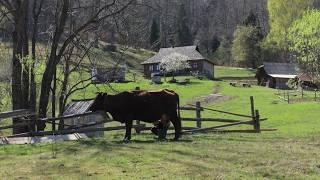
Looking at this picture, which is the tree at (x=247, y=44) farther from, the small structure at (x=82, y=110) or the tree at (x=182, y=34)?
the small structure at (x=82, y=110)

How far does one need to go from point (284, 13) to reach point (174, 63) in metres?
22.8

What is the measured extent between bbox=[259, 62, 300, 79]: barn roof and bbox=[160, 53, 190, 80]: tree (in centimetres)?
1458

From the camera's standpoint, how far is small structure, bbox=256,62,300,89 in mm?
90812

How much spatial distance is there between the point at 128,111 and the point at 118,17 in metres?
8.10

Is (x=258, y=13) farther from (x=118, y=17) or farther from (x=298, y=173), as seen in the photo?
(x=298, y=173)

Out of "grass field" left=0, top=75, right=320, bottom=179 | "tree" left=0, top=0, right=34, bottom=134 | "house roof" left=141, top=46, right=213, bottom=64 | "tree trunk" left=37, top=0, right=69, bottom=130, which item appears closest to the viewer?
"grass field" left=0, top=75, right=320, bottom=179

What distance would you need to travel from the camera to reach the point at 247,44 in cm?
10750

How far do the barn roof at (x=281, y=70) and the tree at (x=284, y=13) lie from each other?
4.39 meters

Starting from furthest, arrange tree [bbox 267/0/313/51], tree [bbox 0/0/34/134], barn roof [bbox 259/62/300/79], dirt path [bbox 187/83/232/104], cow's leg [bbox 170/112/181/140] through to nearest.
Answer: tree [bbox 267/0/313/51], barn roof [bbox 259/62/300/79], dirt path [bbox 187/83/232/104], tree [bbox 0/0/34/134], cow's leg [bbox 170/112/181/140]

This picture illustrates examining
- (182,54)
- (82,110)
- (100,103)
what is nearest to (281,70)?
(182,54)

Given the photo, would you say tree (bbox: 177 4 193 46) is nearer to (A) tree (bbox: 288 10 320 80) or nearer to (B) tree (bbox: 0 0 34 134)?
(A) tree (bbox: 288 10 320 80)

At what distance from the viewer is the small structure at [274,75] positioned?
90.8 meters

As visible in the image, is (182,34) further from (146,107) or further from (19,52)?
(146,107)

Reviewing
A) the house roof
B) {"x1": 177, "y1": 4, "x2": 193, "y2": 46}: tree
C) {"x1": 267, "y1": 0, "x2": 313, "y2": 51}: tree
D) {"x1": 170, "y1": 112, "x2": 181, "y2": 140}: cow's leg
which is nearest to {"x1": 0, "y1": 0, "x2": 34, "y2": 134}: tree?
{"x1": 170, "y1": 112, "x2": 181, "y2": 140}: cow's leg
